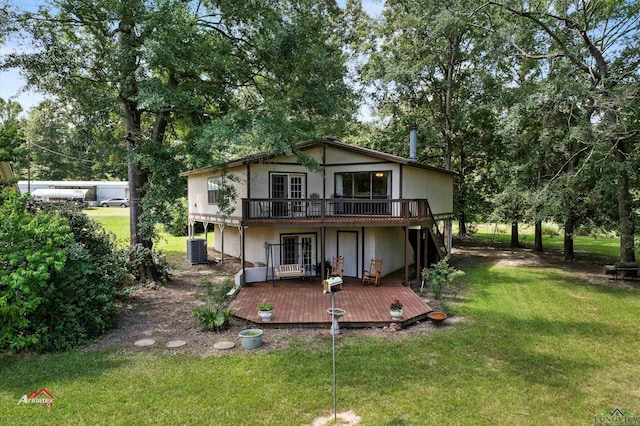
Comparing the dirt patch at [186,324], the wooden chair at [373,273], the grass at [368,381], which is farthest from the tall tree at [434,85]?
the grass at [368,381]

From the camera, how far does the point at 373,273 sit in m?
14.9

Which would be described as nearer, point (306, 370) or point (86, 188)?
point (306, 370)

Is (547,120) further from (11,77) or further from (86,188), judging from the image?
(86,188)

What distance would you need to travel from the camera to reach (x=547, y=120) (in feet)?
56.9

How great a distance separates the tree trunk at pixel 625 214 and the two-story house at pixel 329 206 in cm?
755

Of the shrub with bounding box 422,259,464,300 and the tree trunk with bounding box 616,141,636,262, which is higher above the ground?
the tree trunk with bounding box 616,141,636,262

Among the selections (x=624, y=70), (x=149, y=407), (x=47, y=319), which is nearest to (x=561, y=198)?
(x=624, y=70)

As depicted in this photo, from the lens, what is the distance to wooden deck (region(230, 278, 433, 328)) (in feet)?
32.5

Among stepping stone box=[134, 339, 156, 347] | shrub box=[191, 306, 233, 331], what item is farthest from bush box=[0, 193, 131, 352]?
shrub box=[191, 306, 233, 331]

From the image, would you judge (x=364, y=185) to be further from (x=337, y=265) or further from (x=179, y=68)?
(x=179, y=68)

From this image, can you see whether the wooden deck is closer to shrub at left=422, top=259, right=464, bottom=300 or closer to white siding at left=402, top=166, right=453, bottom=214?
shrub at left=422, top=259, right=464, bottom=300

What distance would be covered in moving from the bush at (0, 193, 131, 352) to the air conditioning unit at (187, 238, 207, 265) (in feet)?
28.5

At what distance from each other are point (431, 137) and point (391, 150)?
107 inches

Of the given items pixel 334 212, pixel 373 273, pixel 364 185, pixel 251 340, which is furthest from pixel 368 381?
pixel 364 185
